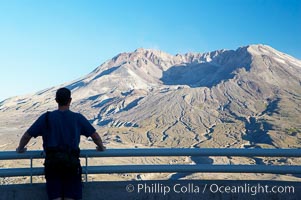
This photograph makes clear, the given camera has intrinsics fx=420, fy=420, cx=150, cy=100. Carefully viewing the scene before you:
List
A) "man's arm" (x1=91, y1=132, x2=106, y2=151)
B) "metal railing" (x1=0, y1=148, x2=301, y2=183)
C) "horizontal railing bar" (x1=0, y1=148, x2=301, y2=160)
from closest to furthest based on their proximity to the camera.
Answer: "man's arm" (x1=91, y1=132, x2=106, y2=151), "horizontal railing bar" (x1=0, y1=148, x2=301, y2=160), "metal railing" (x1=0, y1=148, x2=301, y2=183)

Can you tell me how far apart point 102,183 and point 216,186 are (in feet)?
5.41

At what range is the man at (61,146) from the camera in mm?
4797

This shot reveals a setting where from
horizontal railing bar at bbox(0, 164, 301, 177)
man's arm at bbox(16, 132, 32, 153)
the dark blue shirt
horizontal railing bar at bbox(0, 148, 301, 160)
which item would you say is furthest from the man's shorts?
horizontal railing bar at bbox(0, 164, 301, 177)

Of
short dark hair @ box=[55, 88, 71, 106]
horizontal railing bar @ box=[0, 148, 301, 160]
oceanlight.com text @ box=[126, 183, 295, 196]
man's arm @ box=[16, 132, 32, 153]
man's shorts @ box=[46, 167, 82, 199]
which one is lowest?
oceanlight.com text @ box=[126, 183, 295, 196]

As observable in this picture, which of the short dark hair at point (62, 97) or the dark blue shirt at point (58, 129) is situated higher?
the short dark hair at point (62, 97)

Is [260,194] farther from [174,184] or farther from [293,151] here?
[174,184]

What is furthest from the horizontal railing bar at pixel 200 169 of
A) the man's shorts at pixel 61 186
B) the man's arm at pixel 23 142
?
the man's shorts at pixel 61 186

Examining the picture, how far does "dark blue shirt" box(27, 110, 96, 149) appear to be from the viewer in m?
4.88

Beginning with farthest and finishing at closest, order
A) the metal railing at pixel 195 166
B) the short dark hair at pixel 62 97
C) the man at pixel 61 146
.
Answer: the metal railing at pixel 195 166
the short dark hair at pixel 62 97
the man at pixel 61 146

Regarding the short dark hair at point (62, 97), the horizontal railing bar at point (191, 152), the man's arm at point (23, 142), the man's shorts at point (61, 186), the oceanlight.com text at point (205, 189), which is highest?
the short dark hair at point (62, 97)

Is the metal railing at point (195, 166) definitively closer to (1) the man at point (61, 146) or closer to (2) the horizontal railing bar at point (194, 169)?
(2) the horizontal railing bar at point (194, 169)

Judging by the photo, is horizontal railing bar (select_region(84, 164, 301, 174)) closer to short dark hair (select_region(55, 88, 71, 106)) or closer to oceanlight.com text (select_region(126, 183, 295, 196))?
oceanlight.com text (select_region(126, 183, 295, 196))

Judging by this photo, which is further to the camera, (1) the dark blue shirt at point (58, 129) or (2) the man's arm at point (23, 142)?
(2) the man's arm at point (23, 142)

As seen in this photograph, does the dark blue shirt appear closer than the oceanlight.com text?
Yes
